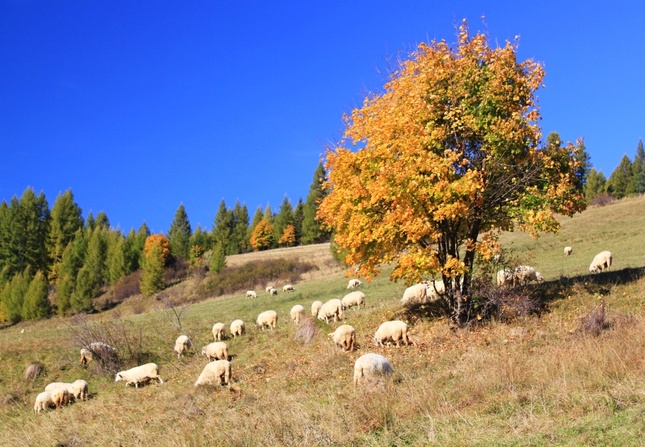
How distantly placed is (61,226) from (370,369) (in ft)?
304

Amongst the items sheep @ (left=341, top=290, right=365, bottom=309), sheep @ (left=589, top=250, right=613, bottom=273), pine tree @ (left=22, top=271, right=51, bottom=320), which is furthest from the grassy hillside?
pine tree @ (left=22, top=271, right=51, bottom=320)

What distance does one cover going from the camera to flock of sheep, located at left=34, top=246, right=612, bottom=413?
1242cm

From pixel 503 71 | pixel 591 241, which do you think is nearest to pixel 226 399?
pixel 503 71

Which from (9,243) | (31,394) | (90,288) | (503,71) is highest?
(9,243)

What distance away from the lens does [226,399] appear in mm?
12969

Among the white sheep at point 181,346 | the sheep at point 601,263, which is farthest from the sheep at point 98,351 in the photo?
the sheep at point 601,263

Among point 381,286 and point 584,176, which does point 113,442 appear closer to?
point 381,286

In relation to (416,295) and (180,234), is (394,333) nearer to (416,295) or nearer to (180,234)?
(416,295)

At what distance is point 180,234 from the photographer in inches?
3602

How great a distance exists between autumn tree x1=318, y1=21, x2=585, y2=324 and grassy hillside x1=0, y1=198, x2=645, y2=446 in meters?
2.87

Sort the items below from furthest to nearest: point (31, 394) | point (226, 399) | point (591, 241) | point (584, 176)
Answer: point (584, 176) → point (591, 241) → point (31, 394) → point (226, 399)

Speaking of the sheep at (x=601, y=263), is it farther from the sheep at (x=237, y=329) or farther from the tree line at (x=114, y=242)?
the tree line at (x=114, y=242)

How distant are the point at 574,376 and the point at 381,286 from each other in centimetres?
2592

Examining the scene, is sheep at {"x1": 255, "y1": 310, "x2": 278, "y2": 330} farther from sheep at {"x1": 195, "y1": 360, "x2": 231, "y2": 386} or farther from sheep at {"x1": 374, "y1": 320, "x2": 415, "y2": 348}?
sheep at {"x1": 374, "y1": 320, "x2": 415, "y2": 348}
